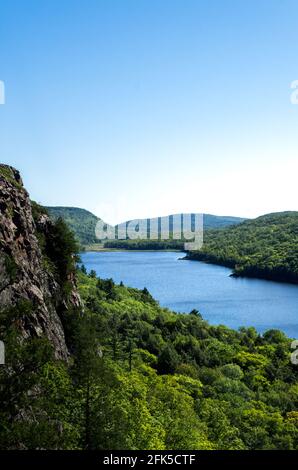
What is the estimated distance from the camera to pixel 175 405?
38.3 m

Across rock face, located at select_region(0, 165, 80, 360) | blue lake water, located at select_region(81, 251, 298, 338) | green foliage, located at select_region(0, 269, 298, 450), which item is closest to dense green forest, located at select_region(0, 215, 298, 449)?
green foliage, located at select_region(0, 269, 298, 450)

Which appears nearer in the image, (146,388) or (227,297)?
(146,388)

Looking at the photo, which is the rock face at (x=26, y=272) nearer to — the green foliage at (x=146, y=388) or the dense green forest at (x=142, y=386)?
the dense green forest at (x=142, y=386)

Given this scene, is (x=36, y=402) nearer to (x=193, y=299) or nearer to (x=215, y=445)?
(x=215, y=445)

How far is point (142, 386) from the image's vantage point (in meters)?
41.2

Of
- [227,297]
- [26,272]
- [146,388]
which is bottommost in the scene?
[227,297]

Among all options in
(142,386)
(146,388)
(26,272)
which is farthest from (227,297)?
(26,272)

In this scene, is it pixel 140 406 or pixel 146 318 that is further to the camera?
pixel 146 318

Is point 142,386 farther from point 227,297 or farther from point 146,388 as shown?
point 227,297

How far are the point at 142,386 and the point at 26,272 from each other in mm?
15890

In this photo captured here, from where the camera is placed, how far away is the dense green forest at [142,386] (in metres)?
16.9

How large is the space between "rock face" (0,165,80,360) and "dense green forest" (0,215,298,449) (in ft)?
5.06
